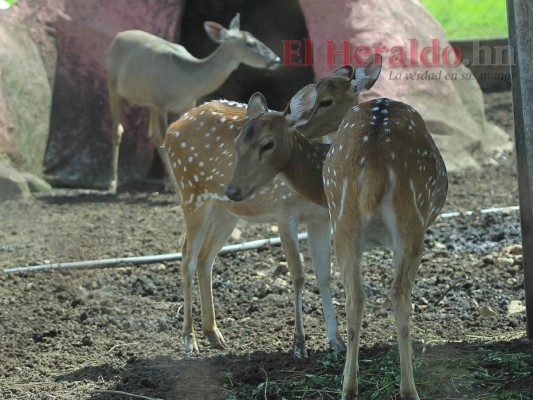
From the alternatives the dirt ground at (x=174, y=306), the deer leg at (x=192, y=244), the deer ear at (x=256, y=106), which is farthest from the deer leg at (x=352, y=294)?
the deer leg at (x=192, y=244)

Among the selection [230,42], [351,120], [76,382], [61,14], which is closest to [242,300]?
[76,382]

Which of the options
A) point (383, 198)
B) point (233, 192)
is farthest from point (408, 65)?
point (383, 198)

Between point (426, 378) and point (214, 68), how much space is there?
720 cm

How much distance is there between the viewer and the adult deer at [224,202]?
20.1 ft

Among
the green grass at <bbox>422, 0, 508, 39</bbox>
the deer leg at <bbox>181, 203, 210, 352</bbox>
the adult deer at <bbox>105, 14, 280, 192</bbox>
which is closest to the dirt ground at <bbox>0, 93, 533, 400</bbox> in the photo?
the deer leg at <bbox>181, 203, 210, 352</bbox>

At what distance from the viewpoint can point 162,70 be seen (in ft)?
38.1

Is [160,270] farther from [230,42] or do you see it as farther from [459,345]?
[230,42]

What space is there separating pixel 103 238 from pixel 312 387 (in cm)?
428

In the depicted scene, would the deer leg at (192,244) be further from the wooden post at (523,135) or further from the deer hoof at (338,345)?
the wooden post at (523,135)

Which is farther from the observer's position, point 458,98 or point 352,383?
point 458,98

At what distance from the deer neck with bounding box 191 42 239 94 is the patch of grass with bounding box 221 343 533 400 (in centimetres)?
657

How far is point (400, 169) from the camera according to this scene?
4.72m

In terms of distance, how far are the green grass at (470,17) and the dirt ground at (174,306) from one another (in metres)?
7.27

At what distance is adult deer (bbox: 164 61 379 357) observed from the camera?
6.13 metres
